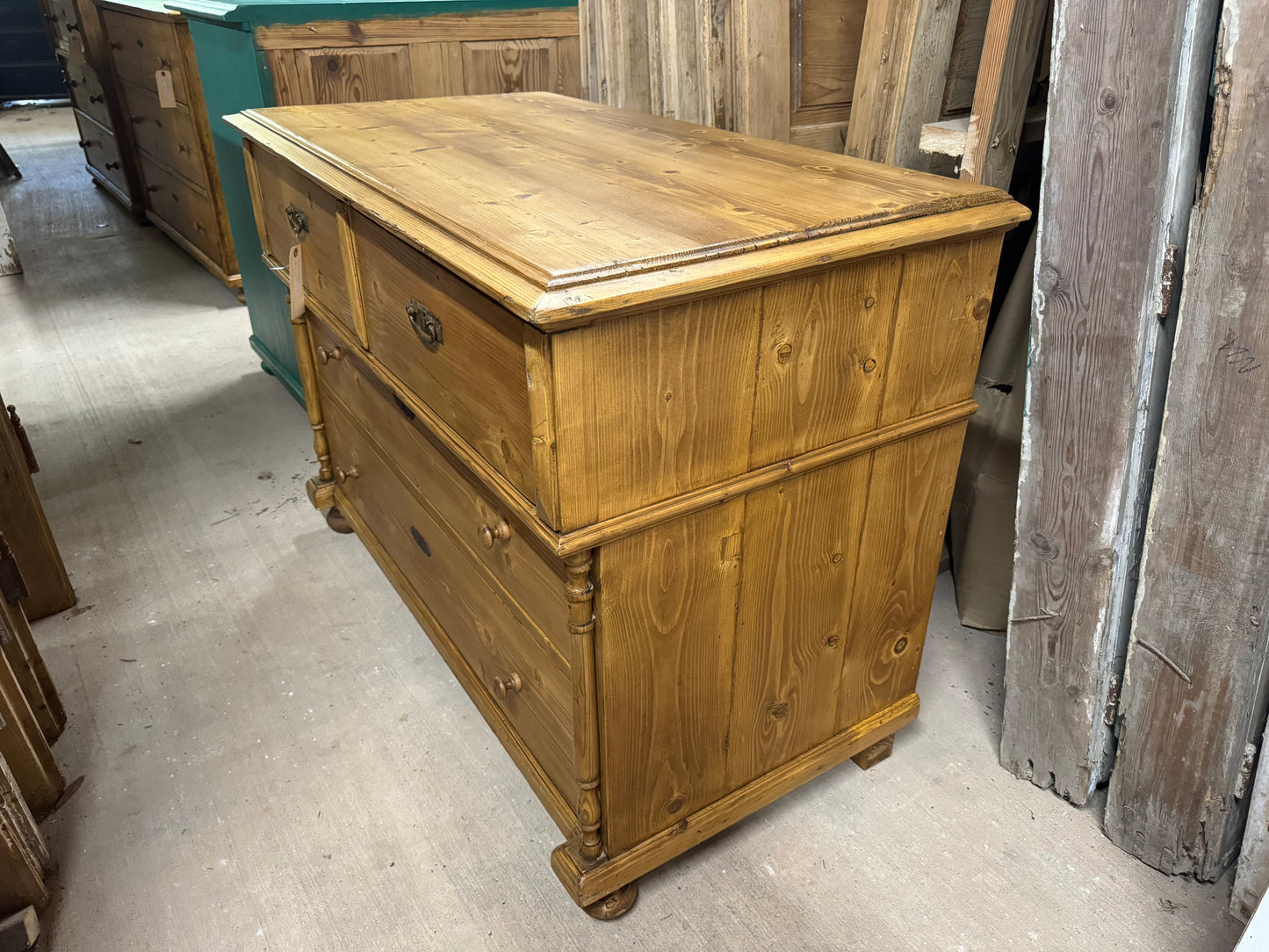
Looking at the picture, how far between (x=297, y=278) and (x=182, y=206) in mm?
2680

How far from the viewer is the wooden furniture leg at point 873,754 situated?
1598 mm

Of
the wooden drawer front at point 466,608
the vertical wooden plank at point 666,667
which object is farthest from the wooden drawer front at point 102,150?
the vertical wooden plank at point 666,667

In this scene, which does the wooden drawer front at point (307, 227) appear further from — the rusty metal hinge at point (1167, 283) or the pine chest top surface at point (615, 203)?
the rusty metal hinge at point (1167, 283)

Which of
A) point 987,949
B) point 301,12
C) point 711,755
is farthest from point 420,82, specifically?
point 987,949

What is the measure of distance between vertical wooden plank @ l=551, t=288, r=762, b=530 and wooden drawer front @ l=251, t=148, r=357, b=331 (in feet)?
2.41

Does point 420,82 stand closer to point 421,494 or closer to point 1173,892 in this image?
point 421,494

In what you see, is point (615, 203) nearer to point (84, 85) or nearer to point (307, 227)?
point (307, 227)

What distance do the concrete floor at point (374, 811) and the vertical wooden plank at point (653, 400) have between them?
728mm

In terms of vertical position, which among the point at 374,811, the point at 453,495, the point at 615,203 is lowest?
the point at 374,811

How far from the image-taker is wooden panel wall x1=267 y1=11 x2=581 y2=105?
7.23 ft

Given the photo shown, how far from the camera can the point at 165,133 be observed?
12.4ft

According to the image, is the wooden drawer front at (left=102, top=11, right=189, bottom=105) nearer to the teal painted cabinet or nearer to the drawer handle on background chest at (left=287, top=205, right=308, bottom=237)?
the teal painted cabinet

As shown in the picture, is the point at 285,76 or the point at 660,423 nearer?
the point at 660,423

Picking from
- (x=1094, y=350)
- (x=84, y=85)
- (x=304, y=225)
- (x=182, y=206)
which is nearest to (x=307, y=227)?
(x=304, y=225)
